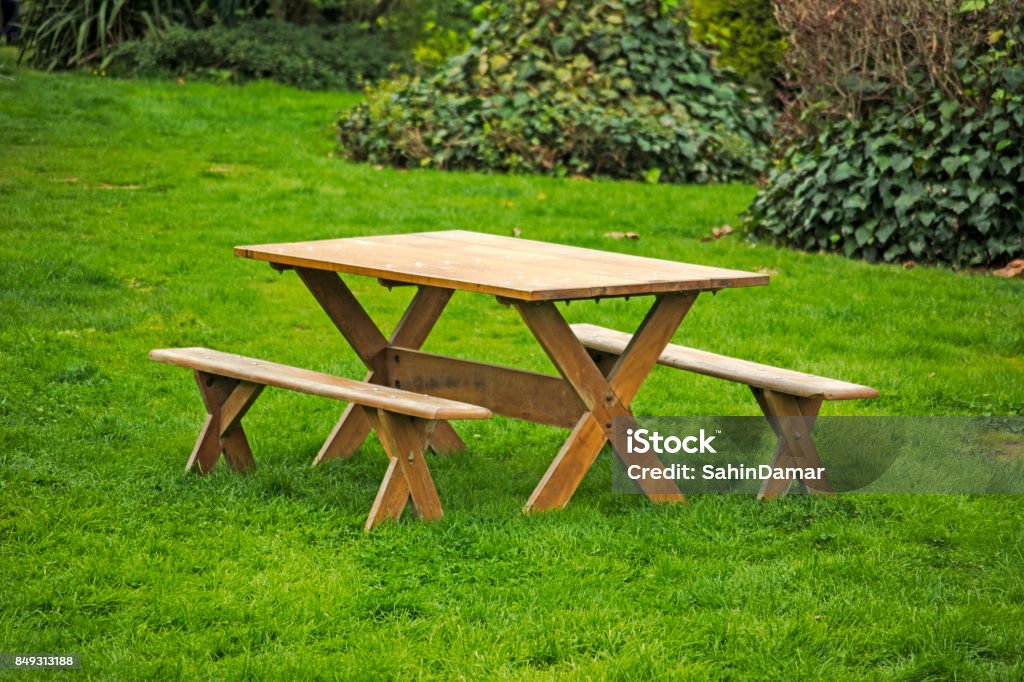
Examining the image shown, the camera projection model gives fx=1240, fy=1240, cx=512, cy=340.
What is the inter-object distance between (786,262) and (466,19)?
11.5 meters

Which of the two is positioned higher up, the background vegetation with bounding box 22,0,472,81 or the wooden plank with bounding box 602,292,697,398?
the wooden plank with bounding box 602,292,697,398

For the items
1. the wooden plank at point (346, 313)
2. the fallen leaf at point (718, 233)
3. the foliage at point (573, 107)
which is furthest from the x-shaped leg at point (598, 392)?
the foliage at point (573, 107)

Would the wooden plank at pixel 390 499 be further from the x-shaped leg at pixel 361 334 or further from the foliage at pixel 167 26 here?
the foliage at pixel 167 26

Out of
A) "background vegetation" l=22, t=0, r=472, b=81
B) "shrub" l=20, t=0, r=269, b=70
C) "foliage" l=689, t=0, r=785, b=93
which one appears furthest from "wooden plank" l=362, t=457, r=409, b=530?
"shrub" l=20, t=0, r=269, b=70

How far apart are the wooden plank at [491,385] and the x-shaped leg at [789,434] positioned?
769mm

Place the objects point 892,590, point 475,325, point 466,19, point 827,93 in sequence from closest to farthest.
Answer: point 892,590
point 475,325
point 827,93
point 466,19

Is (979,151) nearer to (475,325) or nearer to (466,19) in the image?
(475,325)

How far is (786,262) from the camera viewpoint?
29.2ft

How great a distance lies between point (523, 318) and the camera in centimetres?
426

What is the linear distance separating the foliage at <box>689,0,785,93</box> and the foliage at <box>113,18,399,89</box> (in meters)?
4.72

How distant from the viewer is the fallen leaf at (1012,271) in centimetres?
850

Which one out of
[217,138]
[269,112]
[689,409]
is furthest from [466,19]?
[689,409]

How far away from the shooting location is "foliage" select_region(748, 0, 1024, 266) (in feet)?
28.5

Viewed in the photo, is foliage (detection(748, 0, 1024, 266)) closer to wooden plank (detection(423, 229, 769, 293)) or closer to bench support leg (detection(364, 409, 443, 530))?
wooden plank (detection(423, 229, 769, 293))
